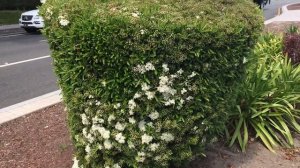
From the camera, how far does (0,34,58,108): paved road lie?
7.58m

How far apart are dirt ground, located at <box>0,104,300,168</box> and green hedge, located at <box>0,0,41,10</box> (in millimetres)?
23283

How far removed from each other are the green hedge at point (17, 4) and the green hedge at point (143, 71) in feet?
81.3

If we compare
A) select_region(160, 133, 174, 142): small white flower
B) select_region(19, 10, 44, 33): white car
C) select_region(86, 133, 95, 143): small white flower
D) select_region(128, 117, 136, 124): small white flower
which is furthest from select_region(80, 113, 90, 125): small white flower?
select_region(19, 10, 44, 33): white car

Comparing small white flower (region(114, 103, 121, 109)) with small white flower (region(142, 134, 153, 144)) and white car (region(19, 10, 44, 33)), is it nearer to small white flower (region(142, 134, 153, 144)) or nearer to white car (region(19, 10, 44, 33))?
small white flower (region(142, 134, 153, 144))

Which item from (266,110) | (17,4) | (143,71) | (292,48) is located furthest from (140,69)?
(17,4)

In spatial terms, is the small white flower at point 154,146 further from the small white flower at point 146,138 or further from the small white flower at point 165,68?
the small white flower at point 165,68

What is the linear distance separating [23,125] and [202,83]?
267 cm

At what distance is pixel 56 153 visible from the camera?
4.27 m

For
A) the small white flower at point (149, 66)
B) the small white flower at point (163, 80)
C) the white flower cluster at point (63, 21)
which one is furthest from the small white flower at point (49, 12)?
the small white flower at point (163, 80)

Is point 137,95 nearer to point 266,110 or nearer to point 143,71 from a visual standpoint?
point 143,71

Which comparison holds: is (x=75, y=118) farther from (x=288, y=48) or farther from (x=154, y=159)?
(x=288, y=48)

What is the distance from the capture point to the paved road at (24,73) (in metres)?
7.58

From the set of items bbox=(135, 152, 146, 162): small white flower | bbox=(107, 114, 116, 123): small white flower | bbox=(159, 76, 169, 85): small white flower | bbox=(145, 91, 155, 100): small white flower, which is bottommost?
bbox=(135, 152, 146, 162): small white flower

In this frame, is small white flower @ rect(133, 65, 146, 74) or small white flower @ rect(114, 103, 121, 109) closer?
small white flower @ rect(133, 65, 146, 74)
